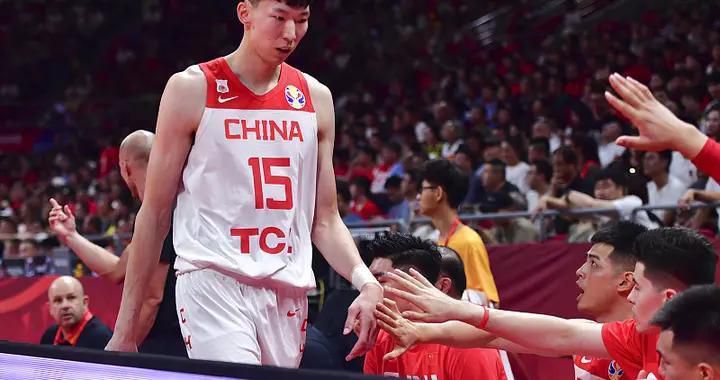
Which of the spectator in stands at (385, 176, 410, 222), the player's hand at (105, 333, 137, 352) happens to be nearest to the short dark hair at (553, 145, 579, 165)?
the spectator in stands at (385, 176, 410, 222)

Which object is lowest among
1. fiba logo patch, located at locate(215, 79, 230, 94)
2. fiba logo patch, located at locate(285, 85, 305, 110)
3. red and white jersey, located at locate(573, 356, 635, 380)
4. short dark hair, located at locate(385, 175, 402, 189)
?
red and white jersey, located at locate(573, 356, 635, 380)

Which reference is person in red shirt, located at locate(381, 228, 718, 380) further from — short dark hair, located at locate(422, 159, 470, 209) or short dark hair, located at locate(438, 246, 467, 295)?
short dark hair, located at locate(422, 159, 470, 209)

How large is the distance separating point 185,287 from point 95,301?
20.2 ft

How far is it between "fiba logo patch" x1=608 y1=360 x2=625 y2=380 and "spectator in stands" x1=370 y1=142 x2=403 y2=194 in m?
8.79

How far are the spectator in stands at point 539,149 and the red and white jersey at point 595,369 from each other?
5736mm

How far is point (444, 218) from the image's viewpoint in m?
7.43

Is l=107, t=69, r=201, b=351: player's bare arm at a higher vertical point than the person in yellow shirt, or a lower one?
higher

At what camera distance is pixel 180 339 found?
4.89 metres

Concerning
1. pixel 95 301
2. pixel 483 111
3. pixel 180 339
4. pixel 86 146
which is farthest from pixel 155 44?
pixel 180 339

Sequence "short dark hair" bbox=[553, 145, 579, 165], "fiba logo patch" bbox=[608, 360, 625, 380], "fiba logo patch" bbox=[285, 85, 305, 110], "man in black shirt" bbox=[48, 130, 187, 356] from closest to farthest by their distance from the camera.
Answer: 1. "fiba logo patch" bbox=[285, 85, 305, 110]
2. "fiba logo patch" bbox=[608, 360, 625, 380]
3. "man in black shirt" bbox=[48, 130, 187, 356]
4. "short dark hair" bbox=[553, 145, 579, 165]

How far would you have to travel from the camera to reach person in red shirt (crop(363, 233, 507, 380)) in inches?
191

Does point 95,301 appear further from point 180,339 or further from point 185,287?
point 185,287

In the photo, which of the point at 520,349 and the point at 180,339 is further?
the point at 180,339

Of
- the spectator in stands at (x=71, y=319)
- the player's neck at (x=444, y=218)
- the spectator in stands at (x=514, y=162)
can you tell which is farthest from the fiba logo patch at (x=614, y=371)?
the spectator in stands at (x=514, y=162)
